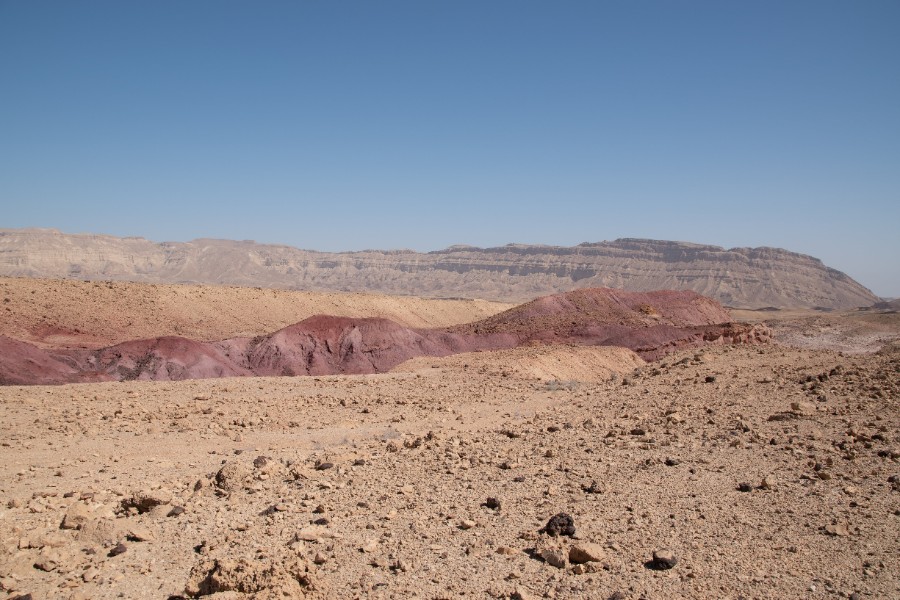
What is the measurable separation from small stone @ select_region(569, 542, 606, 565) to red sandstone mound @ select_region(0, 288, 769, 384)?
18704 millimetres

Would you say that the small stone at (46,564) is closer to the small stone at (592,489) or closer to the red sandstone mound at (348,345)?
the small stone at (592,489)

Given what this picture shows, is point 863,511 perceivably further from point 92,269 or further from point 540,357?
point 92,269

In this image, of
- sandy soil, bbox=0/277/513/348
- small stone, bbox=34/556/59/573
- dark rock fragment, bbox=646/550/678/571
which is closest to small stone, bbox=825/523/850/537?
dark rock fragment, bbox=646/550/678/571

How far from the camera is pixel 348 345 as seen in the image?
2866 cm

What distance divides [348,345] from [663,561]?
24.5 meters

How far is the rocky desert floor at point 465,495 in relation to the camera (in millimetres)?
4910

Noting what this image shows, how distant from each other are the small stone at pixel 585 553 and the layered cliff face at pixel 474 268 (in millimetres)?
117734

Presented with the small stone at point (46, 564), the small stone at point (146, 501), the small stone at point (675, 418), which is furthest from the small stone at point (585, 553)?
the small stone at point (675, 418)

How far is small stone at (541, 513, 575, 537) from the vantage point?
18.5ft

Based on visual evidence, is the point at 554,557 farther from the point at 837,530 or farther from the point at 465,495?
the point at 837,530

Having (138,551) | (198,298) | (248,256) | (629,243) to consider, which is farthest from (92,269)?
(138,551)

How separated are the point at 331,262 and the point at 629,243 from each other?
9117cm

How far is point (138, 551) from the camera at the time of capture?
5.54 meters

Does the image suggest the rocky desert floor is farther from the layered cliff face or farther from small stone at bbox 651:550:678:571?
the layered cliff face
